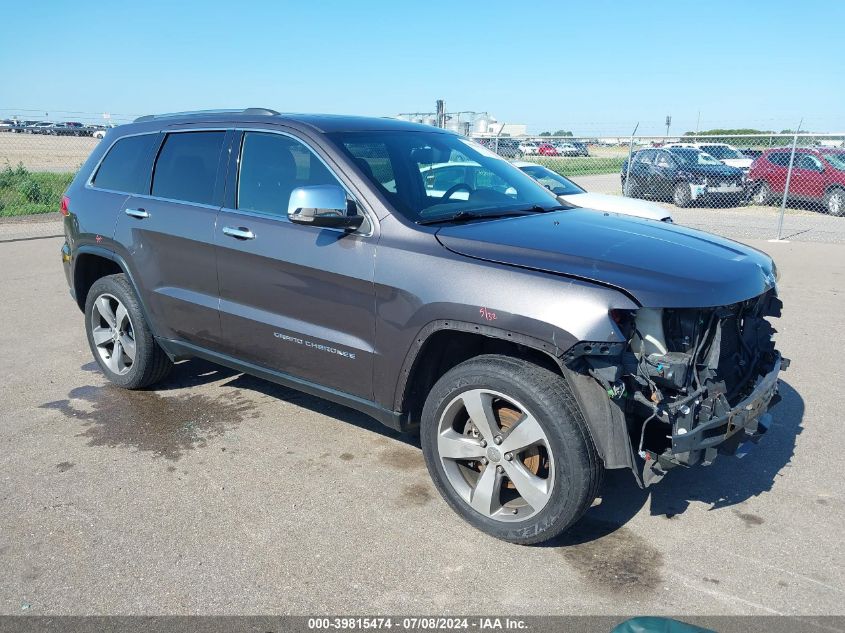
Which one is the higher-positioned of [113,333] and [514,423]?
[514,423]

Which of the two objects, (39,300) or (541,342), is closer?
(541,342)

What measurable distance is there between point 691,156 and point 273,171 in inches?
640

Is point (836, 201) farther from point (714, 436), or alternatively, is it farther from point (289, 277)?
point (289, 277)

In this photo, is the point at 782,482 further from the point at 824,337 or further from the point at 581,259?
the point at 824,337

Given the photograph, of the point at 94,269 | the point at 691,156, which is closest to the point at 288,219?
the point at 94,269

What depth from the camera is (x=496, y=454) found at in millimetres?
3355

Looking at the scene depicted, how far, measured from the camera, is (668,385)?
9.91 feet

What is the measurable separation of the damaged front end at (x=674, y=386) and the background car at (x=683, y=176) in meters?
15.4

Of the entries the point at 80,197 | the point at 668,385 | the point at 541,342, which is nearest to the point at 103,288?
the point at 80,197

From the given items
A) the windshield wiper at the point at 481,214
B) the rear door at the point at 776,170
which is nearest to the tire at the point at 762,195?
the rear door at the point at 776,170

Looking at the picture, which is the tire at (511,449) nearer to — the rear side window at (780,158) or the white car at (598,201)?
the white car at (598,201)

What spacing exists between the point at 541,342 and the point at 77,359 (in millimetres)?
4550

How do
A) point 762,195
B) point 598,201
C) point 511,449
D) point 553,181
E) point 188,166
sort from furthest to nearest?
point 762,195 → point 553,181 → point 598,201 → point 188,166 → point 511,449

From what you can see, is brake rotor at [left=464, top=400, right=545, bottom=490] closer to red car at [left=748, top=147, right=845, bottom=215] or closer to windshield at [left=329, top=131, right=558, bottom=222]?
windshield at [left=329, top=131, right=558, bottom=222]
